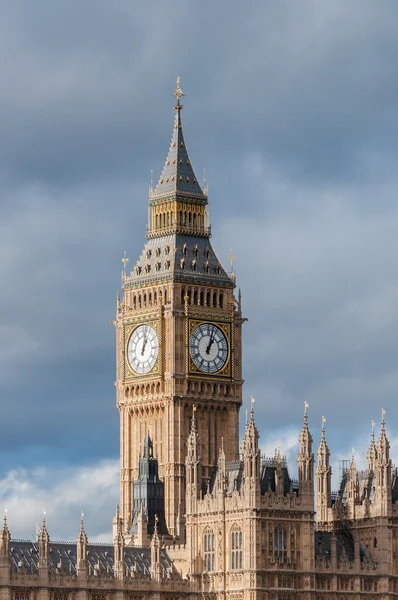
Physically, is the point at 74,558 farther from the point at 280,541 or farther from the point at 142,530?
the point at 280,541

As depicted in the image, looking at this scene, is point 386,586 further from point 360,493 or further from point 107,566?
point 107,566

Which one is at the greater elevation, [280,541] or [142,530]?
[142,530]

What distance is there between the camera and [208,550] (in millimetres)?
188500

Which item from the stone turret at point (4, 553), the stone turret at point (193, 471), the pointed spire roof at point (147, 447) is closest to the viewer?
the stone turret at point (4, 553)

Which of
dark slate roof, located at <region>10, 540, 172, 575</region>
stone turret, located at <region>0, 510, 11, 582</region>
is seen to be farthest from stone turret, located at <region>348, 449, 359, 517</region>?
stone turret, located at <region>0, 510, 11, 582</region>

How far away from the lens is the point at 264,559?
18412 cm

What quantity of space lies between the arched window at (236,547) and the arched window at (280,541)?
297 centimetres

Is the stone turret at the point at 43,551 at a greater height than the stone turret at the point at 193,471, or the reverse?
the stone turret at the point at 193,471

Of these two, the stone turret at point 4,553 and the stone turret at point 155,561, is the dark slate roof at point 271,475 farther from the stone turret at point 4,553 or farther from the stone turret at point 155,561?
the stone turret at point 4,553

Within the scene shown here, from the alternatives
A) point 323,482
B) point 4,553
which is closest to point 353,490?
point 323,482

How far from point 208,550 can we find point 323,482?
14.8 meters

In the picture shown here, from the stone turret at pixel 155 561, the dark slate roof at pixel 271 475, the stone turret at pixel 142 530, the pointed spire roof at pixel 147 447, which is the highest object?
the pointed spire roof at pixel 147 447

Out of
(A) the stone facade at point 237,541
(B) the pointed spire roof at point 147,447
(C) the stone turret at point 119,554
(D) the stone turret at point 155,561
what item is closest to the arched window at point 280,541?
(A) the stone facade at point 237,541

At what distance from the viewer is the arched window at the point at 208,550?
7402 inches
